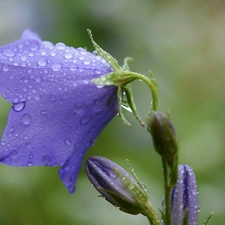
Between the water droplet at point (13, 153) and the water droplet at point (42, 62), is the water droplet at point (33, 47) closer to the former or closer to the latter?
the water droplet at point (42, 62)

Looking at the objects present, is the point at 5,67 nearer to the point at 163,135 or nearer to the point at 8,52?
the point at 8,52

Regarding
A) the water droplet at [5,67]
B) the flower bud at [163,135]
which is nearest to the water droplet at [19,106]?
the water droplet at [5,67]

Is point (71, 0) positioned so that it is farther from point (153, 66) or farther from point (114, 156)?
point (114, 156)

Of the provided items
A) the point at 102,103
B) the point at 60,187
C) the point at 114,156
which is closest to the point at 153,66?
the point at 114,156

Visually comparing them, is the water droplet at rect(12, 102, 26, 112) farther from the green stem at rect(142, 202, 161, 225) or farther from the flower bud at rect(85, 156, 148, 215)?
the green stem at rect(142, 202, 161, 225)

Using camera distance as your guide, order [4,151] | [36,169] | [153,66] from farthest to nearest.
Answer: [153,66]
[36,169]
[4,151]

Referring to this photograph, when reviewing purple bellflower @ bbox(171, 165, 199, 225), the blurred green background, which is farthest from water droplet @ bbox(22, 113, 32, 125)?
the blurred green background
